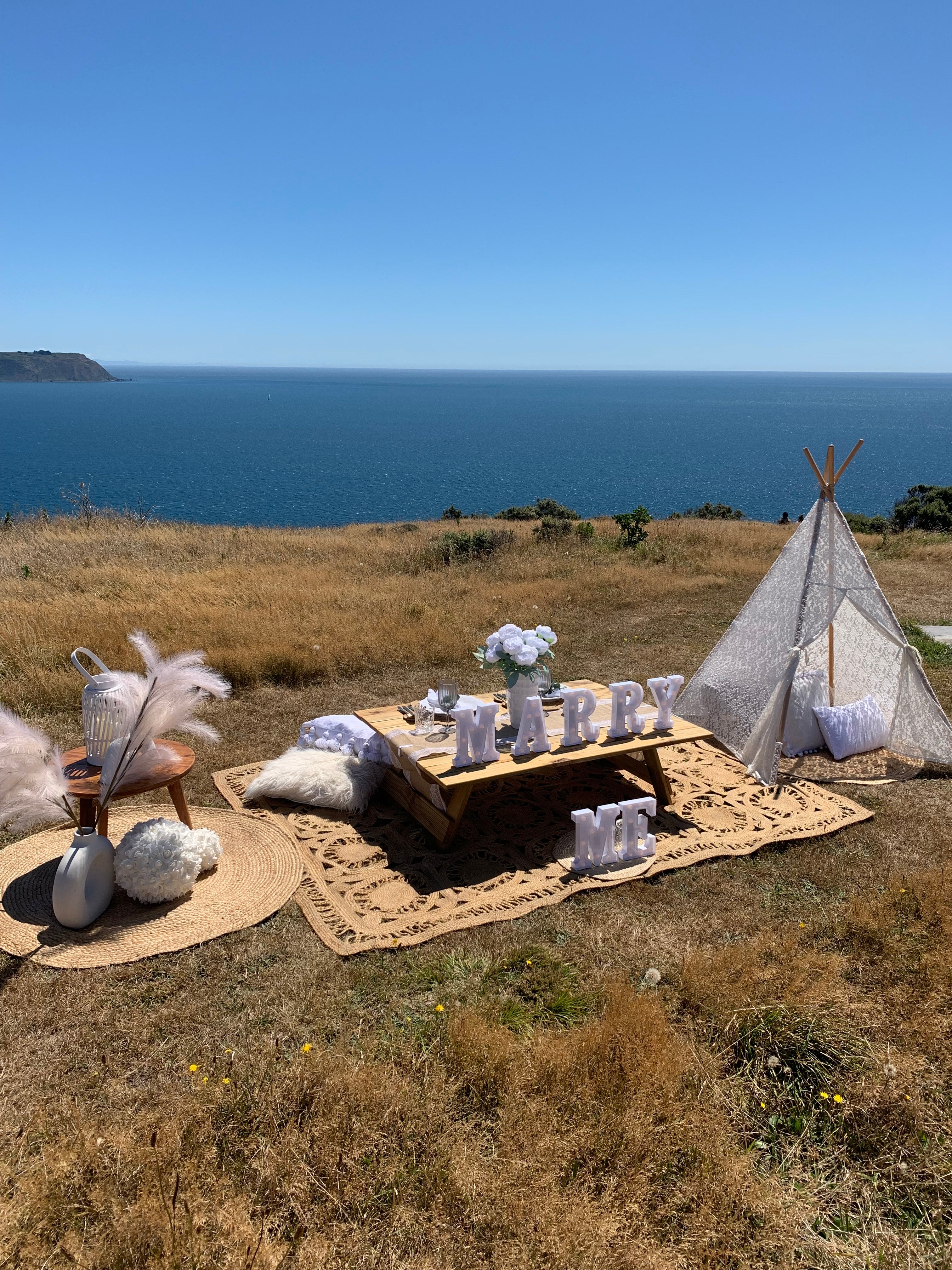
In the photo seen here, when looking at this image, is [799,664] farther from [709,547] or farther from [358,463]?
[358,463]

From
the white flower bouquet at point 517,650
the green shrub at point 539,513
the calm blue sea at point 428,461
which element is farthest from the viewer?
the calm blue sea at point 428,461

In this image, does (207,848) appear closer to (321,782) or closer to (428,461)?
(321,782)

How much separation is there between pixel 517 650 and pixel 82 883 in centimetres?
287

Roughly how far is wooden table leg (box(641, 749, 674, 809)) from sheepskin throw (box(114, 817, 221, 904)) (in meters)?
3.11

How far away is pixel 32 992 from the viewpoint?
12.6ft

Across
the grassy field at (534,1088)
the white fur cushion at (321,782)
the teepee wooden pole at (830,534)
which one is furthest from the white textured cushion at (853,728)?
the white fur cushion at (321,782)

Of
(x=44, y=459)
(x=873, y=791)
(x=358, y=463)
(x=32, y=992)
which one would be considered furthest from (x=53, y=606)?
(x=44, y=459)

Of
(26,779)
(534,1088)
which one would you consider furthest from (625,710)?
(26,779)

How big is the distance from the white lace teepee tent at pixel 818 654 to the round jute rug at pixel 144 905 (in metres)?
3.84

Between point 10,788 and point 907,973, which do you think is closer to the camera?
point 907,973

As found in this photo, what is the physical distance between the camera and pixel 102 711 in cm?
470

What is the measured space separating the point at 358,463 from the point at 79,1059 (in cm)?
8028

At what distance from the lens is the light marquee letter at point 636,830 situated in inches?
201

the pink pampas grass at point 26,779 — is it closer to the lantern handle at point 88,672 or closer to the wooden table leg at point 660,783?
the lantern handle at point 88,672
